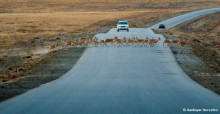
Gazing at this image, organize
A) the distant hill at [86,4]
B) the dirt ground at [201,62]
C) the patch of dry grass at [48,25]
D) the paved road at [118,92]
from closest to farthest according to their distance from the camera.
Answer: the paved road at [118,92] → the dirt ground at [201,62] → the patch of dry grass at [48,25] → the distant hill at [86,4]

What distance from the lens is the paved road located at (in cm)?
1374

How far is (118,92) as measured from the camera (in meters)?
17.5

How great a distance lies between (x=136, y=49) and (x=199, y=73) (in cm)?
1316

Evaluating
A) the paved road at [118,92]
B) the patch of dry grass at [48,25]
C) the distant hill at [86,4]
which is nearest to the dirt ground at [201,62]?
the paved road at [118,92]

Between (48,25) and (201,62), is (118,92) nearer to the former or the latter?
(201,62)

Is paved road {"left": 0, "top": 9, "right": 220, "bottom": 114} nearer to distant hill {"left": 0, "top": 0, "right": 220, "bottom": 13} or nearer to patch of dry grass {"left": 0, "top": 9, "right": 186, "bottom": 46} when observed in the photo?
patch of dry grass {"left": 0, "top": 9, "right": 186, "bottom": 46}

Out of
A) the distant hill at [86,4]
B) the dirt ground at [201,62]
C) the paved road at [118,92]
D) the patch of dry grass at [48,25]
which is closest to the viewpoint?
the paved road at [118,92]

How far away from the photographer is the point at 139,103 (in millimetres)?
14617

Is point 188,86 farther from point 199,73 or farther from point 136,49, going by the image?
point 136,49

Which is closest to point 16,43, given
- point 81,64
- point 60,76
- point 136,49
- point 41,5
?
point 136,49

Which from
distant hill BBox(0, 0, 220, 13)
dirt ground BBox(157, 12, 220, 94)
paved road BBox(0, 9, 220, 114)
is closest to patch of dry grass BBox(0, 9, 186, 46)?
dirt ground BBox(157, 12, 220, 94)

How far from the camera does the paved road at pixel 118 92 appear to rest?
45.1ft

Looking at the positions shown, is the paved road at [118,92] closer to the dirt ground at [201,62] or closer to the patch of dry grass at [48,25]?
the dirt ground at [201,62]

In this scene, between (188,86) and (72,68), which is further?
Result: (72,68)
